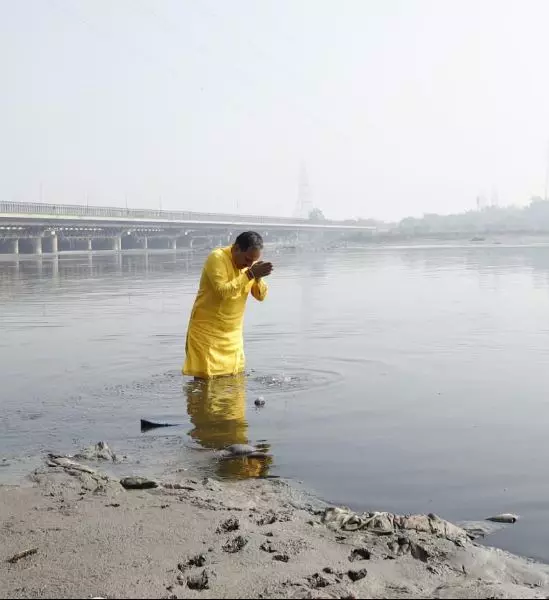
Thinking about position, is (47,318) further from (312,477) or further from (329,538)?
(329,538)

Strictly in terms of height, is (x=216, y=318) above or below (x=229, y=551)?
above

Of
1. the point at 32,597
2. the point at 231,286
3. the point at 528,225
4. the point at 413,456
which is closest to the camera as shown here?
the point at 32,597

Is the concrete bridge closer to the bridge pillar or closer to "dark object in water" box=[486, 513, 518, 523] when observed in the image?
the bridge pillar

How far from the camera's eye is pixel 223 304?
312 inches

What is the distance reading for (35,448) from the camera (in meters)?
5.94

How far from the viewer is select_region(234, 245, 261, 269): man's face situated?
300 inches

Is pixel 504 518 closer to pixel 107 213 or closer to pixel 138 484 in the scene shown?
pixel 138 484

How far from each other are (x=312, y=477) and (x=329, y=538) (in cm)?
126

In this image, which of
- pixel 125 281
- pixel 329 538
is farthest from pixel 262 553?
pixel 125 281

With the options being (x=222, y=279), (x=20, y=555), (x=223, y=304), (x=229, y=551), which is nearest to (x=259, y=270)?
(x=222, y=279)

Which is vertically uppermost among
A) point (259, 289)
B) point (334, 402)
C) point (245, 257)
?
point (245, 257)

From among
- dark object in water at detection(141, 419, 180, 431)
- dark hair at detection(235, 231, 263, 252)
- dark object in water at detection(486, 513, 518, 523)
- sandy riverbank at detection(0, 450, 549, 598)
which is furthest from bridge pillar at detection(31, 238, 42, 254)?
dark object in water at detection(486, 513, 518, 523)

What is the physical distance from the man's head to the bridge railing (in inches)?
2370

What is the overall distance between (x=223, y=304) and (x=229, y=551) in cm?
446
